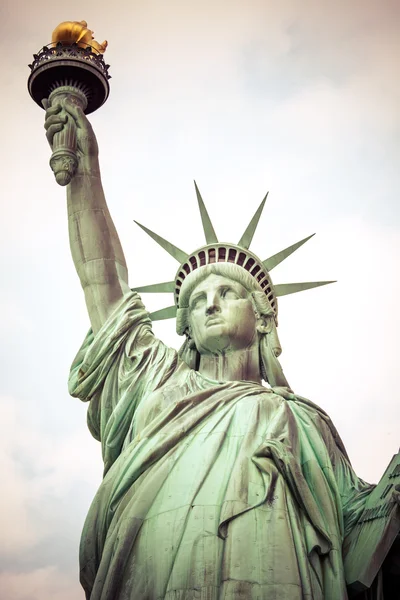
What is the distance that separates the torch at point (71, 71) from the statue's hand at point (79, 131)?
6cm

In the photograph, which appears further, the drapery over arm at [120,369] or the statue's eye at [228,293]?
the statue's eye at [228,293]

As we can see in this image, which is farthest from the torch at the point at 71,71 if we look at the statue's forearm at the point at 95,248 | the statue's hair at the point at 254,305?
the statue's hair at the point at 254,305

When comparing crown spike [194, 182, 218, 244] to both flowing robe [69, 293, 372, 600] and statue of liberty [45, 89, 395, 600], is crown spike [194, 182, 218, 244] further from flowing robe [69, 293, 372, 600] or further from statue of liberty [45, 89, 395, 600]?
flowing robe [69, 293, 372, 600]

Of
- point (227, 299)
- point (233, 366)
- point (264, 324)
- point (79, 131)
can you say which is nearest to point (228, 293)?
point (227, 299)

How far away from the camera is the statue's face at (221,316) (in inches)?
598

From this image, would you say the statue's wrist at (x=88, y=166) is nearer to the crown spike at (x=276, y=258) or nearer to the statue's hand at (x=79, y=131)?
the statue's hand at (x=79, y=131)

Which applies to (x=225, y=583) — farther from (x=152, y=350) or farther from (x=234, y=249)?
(x=234, y=249)

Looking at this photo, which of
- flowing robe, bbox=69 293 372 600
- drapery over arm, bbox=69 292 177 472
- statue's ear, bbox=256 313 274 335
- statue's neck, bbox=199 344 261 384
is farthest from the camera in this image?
statue's ear, bbox=256 313 274 335

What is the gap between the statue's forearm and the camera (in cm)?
1544

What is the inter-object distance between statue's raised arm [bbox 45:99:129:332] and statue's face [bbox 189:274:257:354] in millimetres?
962

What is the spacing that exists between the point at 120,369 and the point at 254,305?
6.16 feet

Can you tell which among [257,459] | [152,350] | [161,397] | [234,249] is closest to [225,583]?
[257,459]

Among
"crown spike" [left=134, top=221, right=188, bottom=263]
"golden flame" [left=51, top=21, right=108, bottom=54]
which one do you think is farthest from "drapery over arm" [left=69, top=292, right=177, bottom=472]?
"golden flame" [left=51, top=21, right=108, bottom=54]

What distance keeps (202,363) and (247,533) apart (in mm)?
3322
